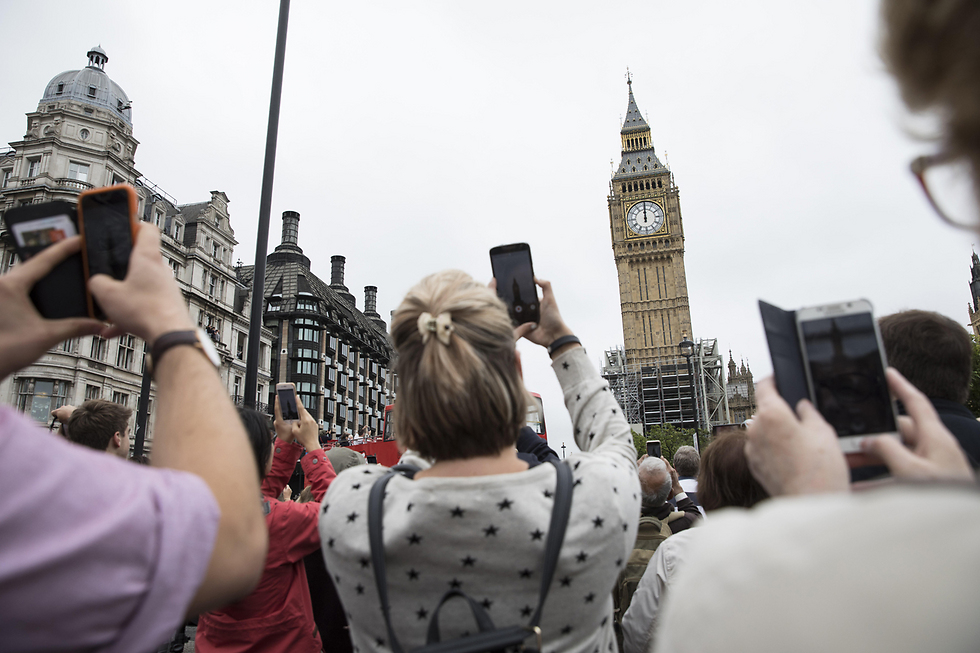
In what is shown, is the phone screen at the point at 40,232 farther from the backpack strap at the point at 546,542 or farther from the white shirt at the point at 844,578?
the white shirt at the point at 844,578

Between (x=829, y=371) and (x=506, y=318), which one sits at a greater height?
(x=506, y=318)

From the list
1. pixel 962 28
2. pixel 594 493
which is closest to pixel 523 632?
pixel 594 493

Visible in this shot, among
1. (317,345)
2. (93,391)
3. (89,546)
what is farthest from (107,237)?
(317,345)

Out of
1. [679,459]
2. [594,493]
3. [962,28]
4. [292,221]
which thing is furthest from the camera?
[292,221]

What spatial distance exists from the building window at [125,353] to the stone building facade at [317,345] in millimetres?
16878

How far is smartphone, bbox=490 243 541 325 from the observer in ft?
7.31

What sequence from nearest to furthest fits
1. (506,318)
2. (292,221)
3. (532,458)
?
1. (506,318)
2. (532,458)
3. (292,221)

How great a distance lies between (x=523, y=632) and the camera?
4.46 ft

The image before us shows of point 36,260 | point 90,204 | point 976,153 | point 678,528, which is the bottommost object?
point 678,528

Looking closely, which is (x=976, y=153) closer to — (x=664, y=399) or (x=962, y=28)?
(x=962, y=28)

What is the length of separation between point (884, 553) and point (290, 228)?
64576mm

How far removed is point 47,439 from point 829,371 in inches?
59.7

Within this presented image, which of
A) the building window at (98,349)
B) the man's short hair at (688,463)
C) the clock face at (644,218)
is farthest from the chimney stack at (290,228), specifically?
the man's short hair at (688,463)

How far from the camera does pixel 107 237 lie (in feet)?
4.47
